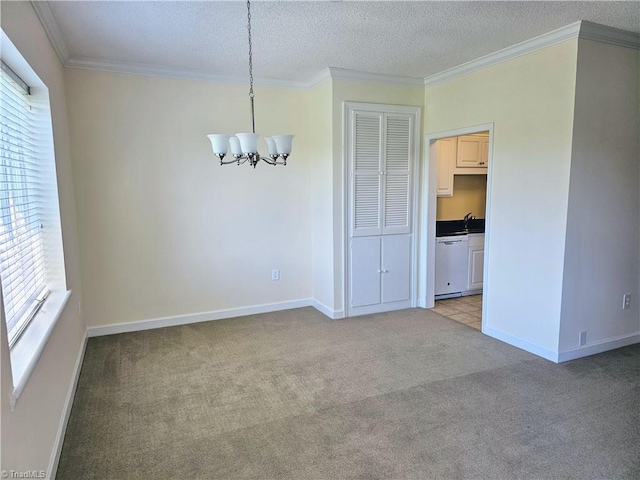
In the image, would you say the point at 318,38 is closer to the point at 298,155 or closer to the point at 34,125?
the point at 298,155

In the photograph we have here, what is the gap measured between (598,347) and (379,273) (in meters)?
2.18

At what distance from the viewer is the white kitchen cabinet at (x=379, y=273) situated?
471 centimetres

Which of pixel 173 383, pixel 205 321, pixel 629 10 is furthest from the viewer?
pixel 205 321

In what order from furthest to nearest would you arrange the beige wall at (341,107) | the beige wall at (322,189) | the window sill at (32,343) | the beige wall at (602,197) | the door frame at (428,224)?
the door frame at (428,224) → the beige wall at (322,189) → the beige wall at (341,107) → the beige wall at (602,197) → the window sill at (32,343)

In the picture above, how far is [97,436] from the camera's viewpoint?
2.50 m

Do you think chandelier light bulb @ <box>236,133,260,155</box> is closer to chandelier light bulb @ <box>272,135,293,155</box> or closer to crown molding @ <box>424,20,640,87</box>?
chandelier light bulb @ <box>272,135,293,155</box>

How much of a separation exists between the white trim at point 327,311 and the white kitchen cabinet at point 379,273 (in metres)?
0.16

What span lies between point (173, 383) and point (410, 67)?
12.0 ft

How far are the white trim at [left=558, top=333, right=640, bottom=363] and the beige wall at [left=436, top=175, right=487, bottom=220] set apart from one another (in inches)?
106

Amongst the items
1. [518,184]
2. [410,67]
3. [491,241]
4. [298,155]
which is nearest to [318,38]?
[410,67]

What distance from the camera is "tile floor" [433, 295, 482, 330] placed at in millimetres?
4617

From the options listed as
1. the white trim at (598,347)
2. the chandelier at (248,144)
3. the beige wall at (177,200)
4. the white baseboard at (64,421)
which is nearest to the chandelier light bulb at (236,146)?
the chandelier at (248,144)

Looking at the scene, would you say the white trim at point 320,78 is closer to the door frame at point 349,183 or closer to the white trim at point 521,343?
the door frame at point 349,183

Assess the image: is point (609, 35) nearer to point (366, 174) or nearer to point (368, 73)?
point (368, 73)
